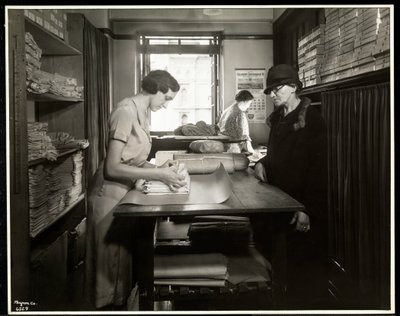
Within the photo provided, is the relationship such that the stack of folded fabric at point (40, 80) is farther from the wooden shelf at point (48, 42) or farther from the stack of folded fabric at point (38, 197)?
the stack of folded fabric at point (38, 197)

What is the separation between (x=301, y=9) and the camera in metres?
1.74

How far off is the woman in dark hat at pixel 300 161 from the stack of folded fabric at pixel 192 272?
35cm

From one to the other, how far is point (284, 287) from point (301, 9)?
1.23 metres

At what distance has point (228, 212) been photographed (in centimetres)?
149

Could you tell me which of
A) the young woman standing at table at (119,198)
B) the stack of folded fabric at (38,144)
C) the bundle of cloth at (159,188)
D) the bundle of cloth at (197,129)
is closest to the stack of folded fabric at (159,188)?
the bundle of cloth at (159,188)

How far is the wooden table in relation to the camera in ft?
4.82

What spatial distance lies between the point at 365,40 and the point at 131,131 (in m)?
1.13

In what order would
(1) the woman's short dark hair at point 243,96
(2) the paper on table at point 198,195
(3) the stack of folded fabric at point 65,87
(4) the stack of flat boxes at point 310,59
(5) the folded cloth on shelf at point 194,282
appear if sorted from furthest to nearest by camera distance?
(3) the stack of folded fabric at point 65,87, (4) the stack of flat boxes at point 310,59, (1) the woman's short dark hair at point 243,96, (5) the folded cloth on shelf at point 194,282, (2) the paper on table at point 198,195

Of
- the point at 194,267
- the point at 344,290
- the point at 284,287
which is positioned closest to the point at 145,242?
the point at 194,267

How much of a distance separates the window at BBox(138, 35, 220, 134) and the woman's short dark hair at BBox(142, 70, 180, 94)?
0.11ft

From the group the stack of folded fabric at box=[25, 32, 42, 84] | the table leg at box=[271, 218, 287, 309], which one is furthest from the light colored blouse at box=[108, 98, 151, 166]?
the table leg at box=[271, 218, 287, 309]

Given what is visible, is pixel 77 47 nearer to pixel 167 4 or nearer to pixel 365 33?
pixel 167 4

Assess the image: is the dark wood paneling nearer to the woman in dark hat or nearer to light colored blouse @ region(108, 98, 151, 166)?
light colored blouse @ region(108, 98, 151, 166)

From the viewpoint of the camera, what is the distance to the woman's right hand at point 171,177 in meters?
1.66
